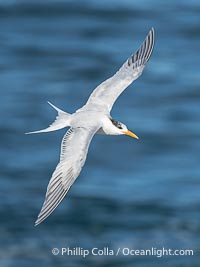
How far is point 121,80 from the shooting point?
1706 centimetres

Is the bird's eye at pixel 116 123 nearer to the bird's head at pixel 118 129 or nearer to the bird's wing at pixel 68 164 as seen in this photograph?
the bird's head at pixel 118 129

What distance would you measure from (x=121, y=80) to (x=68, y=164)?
3034 millimetres

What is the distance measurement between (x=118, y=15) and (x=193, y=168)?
21.2 ft

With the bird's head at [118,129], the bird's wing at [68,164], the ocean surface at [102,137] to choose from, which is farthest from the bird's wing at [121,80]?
the ocean surface at [102,137]

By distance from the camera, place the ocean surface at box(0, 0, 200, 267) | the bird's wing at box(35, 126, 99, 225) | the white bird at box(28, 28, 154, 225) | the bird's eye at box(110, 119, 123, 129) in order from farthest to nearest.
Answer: the ocean surface at box(0, 0, 200, 267)
the bird's eye at box(110, 119, 123, 129)
the white bird at box(28, 28, 154, 225)
the bird's wing at box(35, 126, 99, 225)

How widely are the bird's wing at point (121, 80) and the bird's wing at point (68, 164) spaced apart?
1711mm

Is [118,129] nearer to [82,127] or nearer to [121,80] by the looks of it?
[82,127]

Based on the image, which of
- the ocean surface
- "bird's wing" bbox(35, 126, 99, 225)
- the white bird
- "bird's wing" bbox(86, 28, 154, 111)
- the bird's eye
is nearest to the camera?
Answer: "bird's wing" bbox(35, 126, 99, 225)

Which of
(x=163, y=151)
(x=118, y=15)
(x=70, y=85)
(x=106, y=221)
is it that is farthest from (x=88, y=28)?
(x=106, y=221)

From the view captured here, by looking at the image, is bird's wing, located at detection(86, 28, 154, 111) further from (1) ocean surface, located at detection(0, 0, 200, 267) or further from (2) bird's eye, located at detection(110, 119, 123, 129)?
(1) ocean surface, located at detection(0, 0, 200, 267)

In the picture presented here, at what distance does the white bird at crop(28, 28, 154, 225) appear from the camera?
46.2 feet

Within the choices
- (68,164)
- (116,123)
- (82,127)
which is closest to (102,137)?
(116,123)

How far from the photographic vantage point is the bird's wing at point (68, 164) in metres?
13.9

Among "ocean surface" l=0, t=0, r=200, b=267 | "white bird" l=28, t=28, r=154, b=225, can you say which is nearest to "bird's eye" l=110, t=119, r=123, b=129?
"white bird" l=28, t=28, r=154, b=225
